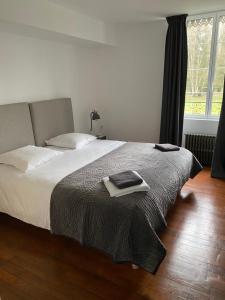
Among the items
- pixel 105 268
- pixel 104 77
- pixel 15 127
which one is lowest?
pixel 105 268

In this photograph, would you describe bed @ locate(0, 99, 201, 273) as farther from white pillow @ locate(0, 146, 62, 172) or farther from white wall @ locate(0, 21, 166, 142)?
white wall @ locate(0, 21, 166, 142)

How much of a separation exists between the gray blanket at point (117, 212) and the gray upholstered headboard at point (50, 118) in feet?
4.29

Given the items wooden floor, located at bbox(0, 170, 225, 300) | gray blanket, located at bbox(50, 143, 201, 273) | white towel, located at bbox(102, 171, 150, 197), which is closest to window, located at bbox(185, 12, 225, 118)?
gray blanket, located at bbox(50, 143, 201, 273)

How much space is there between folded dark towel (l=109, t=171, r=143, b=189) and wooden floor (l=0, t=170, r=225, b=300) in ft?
2.18

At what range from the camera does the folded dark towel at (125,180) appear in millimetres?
1897

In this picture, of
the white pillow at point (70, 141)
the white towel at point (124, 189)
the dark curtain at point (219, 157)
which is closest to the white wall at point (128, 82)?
the dark curtain at point (219, 157)

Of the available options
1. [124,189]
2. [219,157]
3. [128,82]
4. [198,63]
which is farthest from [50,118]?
[219,157]

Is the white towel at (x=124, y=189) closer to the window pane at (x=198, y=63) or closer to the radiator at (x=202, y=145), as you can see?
the radiator at (x=202, y=145)

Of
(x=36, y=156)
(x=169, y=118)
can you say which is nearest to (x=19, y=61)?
(x=36, y=156)

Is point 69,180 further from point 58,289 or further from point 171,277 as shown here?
point 171,277

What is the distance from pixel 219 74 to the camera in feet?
11.8

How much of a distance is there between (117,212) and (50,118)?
226 cm

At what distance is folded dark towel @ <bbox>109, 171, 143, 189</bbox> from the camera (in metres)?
1.90

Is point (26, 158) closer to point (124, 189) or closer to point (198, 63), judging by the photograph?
point (124, 189)
